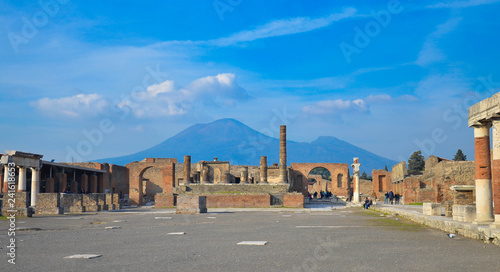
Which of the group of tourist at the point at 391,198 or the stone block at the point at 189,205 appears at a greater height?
the stone block at the point at 189,205

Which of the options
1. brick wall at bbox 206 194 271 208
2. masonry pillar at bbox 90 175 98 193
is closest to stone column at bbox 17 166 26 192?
brick wall at bbox 206 194 271 208

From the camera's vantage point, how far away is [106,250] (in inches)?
368

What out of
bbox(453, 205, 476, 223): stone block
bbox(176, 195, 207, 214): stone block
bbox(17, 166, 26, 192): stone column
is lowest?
bbox(176, 195, 207, 214): stone block

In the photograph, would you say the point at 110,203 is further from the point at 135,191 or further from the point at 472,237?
A: the point at 472,237

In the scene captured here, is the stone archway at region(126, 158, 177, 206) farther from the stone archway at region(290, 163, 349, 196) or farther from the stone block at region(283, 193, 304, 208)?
the stone archway at region(290, 163, 349, 196)

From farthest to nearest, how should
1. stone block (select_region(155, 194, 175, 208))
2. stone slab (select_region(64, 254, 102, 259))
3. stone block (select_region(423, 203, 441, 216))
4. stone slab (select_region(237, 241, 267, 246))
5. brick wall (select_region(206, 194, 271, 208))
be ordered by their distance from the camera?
stone block (select_region(155, 194, 175, 208))
brick wall (select_region(206, 194, 271, 208))
stone block (select_region(423, 203, 441, 216))
stone slab (select_region(237, 241, 267, 246))
stone slab (select_region(64, 254, 102, 259))

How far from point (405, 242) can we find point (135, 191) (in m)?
37.6

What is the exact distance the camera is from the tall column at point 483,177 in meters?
12.6

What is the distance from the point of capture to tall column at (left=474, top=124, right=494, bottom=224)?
41.4 feet

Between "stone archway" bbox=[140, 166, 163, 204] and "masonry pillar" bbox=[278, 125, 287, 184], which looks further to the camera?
"stone archway" bbox=[140, 166, 163, 204]

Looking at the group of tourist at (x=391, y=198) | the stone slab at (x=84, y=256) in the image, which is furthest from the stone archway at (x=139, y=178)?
the stone slab at (x=84, y=256)

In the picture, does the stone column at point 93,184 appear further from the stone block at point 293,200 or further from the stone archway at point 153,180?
the stone block at point 293,200

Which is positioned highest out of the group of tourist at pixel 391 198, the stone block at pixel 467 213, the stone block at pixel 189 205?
the stone block at pixel 467 213

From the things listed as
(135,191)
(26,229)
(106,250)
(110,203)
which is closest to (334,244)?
(106,250)
